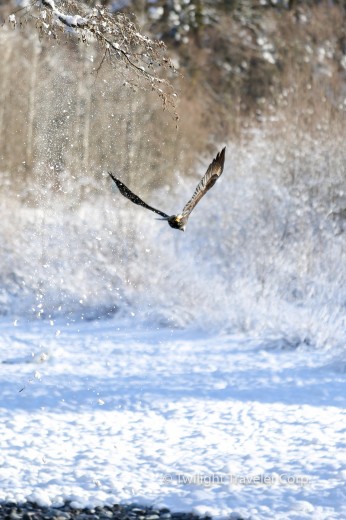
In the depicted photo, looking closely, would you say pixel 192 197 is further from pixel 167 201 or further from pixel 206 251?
pixel 167 201

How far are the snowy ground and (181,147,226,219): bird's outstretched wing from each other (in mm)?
2236

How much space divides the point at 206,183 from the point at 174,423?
3.82m

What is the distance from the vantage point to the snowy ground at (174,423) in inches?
235

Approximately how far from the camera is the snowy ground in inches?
235

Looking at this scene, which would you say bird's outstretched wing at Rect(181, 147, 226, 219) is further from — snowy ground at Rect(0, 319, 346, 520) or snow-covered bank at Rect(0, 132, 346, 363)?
snow-covered bank at Rect(0, 132, 346, 363)

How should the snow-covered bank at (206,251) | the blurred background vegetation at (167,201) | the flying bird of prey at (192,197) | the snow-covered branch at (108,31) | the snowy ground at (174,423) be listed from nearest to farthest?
the flying bird of prey at (192,197) → the snow-covered branch at (108,31) → the snowy ground at (174,423) → the snow-covered bank at (206,251) → the blurred background vegetation at (167,201)

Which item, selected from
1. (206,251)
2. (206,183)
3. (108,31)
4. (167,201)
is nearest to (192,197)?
(206,183)

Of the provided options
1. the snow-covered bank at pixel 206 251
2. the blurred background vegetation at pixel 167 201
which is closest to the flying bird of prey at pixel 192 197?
the blurred background vegetation at pixel 167 201

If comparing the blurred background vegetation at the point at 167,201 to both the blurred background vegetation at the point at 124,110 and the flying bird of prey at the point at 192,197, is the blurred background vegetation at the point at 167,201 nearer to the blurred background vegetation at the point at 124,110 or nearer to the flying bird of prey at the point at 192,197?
the blurred background vegetation at the point at 124,110

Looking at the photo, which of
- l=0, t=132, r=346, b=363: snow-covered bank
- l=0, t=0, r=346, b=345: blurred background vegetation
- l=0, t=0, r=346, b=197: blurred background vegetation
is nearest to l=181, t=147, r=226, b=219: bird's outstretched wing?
l=0, t=0, r=346, b=345: blurred background vegetation

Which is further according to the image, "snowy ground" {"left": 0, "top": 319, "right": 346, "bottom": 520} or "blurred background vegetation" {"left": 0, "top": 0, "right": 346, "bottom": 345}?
"blurred background vegetation" {"left": 0, "top": 0, "right": 346, "bottom": 345}

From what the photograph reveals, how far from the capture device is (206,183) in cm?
423

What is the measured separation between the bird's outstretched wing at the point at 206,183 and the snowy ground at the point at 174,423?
224 centimetres

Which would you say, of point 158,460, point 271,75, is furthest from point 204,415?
point 271,75
